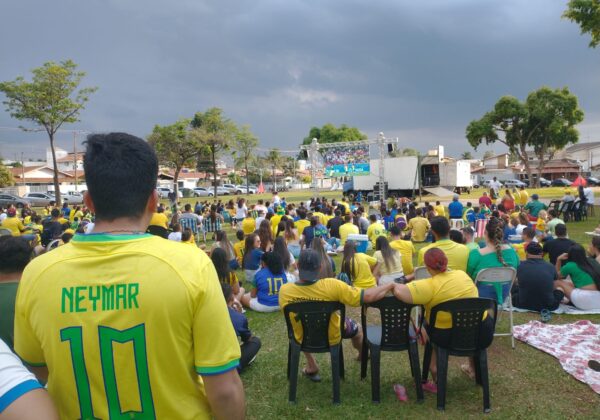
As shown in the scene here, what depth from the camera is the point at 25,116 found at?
26.7m

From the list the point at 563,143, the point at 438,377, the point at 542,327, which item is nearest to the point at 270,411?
the point at 438,377

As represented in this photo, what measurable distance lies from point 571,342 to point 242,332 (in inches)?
160

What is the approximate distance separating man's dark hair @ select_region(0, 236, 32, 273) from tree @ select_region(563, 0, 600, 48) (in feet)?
57.8

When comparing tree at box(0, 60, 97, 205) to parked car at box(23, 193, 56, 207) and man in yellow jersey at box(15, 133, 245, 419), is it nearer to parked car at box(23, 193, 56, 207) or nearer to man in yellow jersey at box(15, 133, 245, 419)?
parked car at box(23, 193, 56, 207)

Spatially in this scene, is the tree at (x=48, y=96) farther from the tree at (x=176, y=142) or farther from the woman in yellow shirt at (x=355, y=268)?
the woman in yellow shirt at (x=355, y=268)

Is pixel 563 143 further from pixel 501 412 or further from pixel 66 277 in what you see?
pixel 66 277

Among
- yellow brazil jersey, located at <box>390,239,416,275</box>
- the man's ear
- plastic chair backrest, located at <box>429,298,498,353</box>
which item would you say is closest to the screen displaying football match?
yellow brazil jersey, located at <box>390,239,416,275</box>

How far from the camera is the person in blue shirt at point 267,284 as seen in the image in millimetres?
6230

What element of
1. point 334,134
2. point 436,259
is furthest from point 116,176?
point 334,134

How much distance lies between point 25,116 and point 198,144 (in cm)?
1524

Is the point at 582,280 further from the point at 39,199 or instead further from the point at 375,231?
the point at 39,199

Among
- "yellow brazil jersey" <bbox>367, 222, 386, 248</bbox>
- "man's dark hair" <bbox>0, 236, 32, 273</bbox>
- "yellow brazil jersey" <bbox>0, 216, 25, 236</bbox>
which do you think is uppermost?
"man's dark hair" <bbox>0, 236, 32, 273</bbox>

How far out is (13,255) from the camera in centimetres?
308

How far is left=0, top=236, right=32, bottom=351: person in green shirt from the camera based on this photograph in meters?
Result: 2.82
